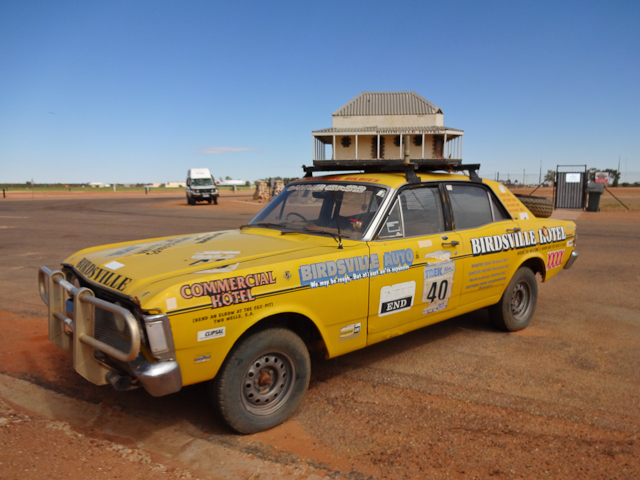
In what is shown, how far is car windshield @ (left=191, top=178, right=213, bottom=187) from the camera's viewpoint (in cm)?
3466

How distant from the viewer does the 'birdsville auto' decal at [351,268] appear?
3230 millimetres

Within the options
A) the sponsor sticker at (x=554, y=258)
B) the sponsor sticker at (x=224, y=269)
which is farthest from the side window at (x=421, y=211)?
the sponsor sticker at (x=554, y=258)

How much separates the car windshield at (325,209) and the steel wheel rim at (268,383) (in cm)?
107

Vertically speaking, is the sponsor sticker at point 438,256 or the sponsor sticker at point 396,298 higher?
the sponsor sticker at point 438,256

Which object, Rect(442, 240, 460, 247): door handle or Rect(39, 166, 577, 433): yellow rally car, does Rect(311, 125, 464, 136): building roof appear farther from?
Rect(442, 240, 460, 247): door handle

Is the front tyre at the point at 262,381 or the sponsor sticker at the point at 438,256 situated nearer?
the front tyre at the point at 262,381

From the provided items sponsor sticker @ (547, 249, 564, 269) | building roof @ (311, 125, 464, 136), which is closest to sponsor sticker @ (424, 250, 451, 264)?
sponsor sticker @ (547, 249, 564, 269)

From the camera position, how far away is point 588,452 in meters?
2.94

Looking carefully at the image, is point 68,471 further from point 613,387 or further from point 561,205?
point 561,205

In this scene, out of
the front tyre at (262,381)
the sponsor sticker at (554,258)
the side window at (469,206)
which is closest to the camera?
the front tyre at (262,381)

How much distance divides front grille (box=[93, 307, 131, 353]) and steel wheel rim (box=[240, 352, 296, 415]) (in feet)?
2.50

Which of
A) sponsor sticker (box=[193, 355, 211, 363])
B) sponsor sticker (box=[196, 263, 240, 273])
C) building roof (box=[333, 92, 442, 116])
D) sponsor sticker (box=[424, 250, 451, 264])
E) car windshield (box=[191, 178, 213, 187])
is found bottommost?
sponsor sticker (box=[193, 355, 211, 363])

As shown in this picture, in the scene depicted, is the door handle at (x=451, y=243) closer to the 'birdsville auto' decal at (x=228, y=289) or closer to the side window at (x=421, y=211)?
the side window at (x=421, y=211)

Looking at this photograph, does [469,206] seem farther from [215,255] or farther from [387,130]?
[387,130]
